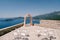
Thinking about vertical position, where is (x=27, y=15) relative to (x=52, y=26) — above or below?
above

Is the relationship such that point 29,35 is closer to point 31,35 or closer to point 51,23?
point 31,35

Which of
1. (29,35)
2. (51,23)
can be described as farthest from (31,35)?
(51,23)

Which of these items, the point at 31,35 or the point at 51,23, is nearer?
the point at 31,35

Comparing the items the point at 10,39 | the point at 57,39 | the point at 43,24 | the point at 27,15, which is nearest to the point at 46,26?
the point at 43,24

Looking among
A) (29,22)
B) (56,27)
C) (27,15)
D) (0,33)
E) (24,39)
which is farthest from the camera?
(29,22)

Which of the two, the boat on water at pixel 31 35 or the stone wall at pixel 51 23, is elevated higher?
the stone wall at pixel 51 23

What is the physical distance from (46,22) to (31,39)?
7.44 meters

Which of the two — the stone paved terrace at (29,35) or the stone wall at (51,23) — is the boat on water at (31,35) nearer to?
the stone paved terrace at (29,35)

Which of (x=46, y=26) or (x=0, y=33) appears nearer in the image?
(x=0, y=33)

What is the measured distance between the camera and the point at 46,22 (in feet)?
Result: 51.0

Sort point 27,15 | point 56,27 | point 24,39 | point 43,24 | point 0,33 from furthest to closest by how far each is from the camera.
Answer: point 27,15, point 43,24, point 56,27, point 0,33, point 24,39

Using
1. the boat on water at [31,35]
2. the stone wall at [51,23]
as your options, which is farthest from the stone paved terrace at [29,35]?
the stone wall at [51,23]

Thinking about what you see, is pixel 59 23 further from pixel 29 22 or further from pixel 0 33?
pixel 0 33

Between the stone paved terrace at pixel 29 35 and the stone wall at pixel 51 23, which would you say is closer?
the stone paved terrace at pixel 29 35
